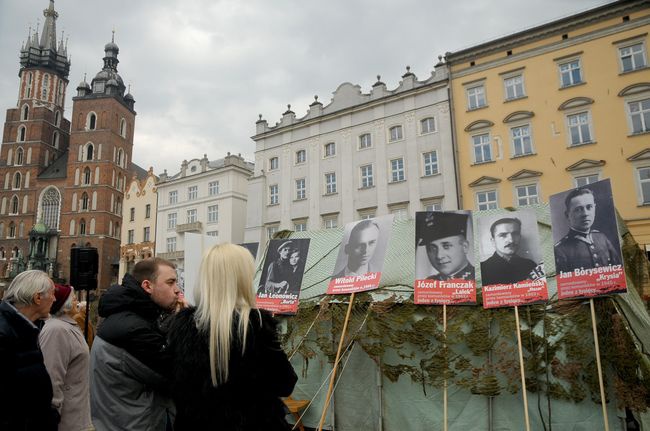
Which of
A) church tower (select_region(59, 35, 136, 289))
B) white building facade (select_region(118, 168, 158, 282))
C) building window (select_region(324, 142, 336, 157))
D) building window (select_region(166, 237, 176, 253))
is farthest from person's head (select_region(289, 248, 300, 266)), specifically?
church tower (select_region(59, 35, 136, 289))

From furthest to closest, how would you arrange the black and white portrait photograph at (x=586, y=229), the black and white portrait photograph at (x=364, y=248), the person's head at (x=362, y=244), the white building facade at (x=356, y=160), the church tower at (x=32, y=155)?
1. the church tower at (x=32, y=155)
2. the white building facade at (x=356, y=160)
3. the person's head at (x=362, y=244)
4. the black and white portrait photograph at (x=364, y=248)
5. the black and white portrait photograph at (x=586, y=229)

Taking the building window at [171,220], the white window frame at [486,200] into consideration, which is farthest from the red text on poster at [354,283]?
the building window at [171,220]

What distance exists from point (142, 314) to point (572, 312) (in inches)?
191

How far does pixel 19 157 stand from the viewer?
57.9 metres

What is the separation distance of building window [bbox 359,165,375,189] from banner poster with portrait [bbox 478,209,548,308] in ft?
59.7

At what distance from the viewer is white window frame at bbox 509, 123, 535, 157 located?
66.8 feet

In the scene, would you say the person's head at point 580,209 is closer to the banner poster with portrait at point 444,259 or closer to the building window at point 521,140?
the banner poster with portrait at point 444,259

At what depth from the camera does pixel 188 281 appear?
786 centimetres

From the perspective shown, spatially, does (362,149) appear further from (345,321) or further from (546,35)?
(345,321)

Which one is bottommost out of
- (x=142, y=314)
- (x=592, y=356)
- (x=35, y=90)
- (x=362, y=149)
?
(x=592, y=356)

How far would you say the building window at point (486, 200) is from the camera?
2058cm

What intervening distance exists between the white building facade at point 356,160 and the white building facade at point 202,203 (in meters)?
5.15

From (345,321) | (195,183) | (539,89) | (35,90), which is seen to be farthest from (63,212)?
(345,321)

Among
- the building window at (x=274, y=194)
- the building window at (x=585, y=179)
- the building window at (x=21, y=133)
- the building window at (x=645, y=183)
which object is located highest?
the building window at (x=21, y=133)
